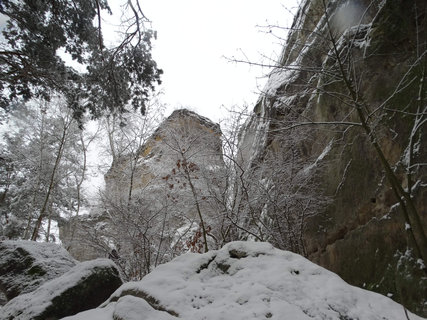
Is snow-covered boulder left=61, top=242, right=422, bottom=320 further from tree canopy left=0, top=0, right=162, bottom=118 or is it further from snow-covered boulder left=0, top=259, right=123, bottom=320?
tree canopy left=0, top=0, right=162, bottom=118

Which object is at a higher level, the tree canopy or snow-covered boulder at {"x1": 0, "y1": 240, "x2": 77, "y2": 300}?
the tree canopy

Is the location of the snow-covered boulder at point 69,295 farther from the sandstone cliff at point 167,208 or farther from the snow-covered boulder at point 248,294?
the sandstone cliff at point 167,208

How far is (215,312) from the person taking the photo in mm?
2613

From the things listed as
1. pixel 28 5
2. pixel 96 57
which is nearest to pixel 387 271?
pixel 96 57

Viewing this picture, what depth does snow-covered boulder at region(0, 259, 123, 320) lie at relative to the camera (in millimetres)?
4125

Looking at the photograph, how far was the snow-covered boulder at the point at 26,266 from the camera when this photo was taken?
575 centimetres

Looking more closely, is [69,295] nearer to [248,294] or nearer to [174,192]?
[248,294]

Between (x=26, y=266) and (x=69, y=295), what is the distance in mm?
2511

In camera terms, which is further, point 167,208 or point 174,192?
point 174,192

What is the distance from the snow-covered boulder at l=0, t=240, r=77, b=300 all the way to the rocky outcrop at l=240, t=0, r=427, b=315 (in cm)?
553

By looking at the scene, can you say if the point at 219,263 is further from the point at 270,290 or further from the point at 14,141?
the point at 14,141

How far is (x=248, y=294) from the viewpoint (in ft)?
9.35

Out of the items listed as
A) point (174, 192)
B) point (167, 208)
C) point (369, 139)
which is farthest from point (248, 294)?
point (174, 192)

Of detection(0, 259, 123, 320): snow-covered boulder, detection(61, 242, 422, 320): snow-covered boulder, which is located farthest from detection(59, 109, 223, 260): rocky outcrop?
detection(61, 242, 422, 320): snow-covered boulder
